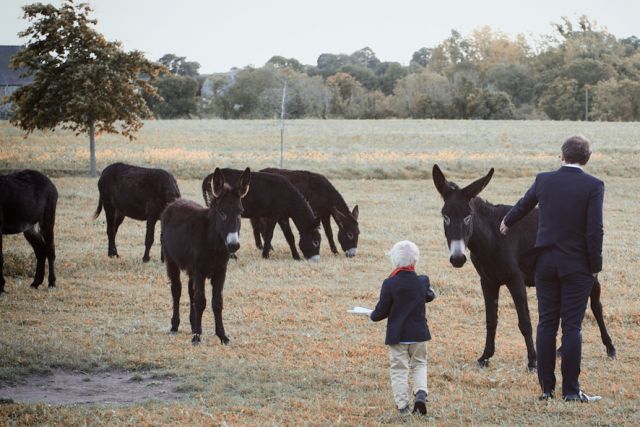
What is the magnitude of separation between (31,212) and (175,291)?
4.02 metres

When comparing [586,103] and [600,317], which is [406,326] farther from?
[586,103]

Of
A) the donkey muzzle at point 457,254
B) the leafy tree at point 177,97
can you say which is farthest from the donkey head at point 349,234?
the leafy tree at point 177,97

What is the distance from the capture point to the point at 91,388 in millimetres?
8133

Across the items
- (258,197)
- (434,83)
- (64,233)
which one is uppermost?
(434,83)

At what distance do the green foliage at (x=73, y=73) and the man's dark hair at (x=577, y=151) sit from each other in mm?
26519

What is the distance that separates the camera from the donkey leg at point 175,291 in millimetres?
10484

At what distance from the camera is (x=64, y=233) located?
19453 mm

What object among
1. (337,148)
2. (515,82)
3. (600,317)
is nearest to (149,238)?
(600,317)

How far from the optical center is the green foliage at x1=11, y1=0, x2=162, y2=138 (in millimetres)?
31656

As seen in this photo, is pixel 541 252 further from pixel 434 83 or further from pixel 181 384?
pixel 434 83

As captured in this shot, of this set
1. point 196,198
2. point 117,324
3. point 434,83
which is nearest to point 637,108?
point 434,83

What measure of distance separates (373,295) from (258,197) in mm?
4570

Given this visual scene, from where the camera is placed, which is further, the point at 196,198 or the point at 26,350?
the point at 196,198

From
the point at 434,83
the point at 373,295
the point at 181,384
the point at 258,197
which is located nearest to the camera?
the point at 181,384
